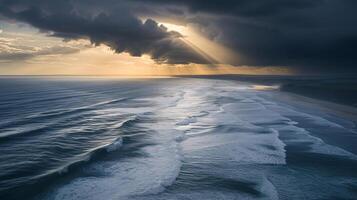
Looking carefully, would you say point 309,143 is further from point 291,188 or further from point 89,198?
point 89,198

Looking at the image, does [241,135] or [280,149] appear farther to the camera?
[241,135]

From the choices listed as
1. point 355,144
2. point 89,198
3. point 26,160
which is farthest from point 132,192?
point 355,144

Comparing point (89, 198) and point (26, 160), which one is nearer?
point (89, 198)

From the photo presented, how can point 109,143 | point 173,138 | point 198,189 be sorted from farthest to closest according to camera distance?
1. point 173,138
2. point 109,143
3. point 198,189

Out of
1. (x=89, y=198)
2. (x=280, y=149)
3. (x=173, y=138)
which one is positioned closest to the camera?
(x=89, y=198)

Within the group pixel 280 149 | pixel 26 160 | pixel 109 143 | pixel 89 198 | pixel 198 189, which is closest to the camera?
pixel 89 198

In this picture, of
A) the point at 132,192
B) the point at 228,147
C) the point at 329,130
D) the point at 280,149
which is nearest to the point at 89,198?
the point at 132,192

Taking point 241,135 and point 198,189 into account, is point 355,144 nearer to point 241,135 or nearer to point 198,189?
point 241,135

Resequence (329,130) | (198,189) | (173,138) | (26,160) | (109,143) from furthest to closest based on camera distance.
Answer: (329,130)
(173,138)
(109,143)
(26,160)
(198,189)
